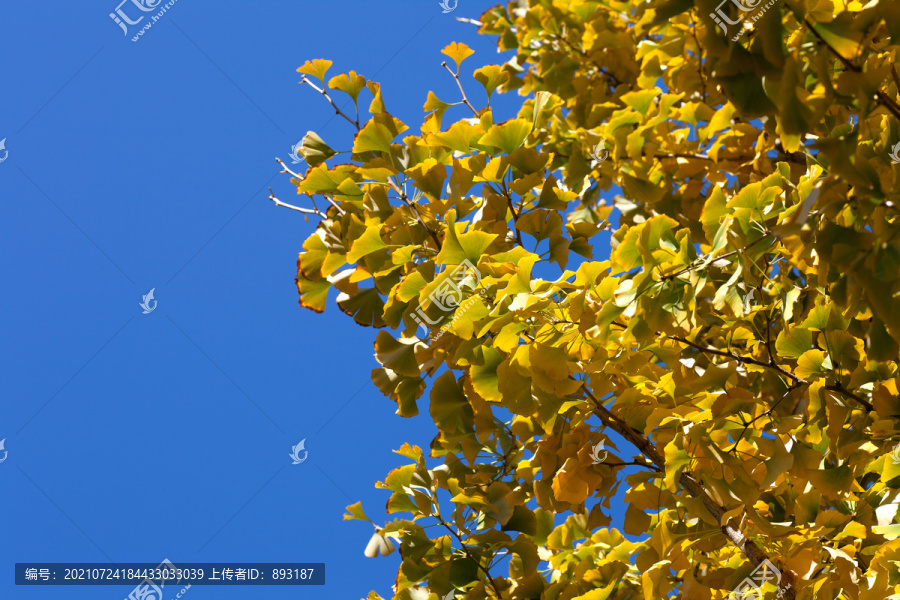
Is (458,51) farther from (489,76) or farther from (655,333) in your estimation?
(655,333)

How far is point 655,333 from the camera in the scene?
3.84ft

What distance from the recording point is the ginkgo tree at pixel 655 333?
2.81 ft

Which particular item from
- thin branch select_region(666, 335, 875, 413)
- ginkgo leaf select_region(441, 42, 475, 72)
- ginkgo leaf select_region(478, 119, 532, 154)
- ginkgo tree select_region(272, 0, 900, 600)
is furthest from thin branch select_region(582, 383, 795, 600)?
ginkgo leaf select_region(441, 42, 475, 72)

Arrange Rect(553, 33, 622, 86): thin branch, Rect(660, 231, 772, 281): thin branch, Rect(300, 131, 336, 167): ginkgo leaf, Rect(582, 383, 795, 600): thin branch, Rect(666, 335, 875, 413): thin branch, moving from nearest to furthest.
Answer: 1. Rect(660, 231, 772, 281): thin branch
2. Rect(666, 335, 875, 413): thin branch
3. Rect(582, 383, 795, 600): thin branch
4. Rect(300, 131, 336, 167): ginkgo leaf
5. Rect(553, 33, 622, 86): thin branch

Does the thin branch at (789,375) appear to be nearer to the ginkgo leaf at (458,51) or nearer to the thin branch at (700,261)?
the thin branch at (700,261)

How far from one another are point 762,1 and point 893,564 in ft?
3.33

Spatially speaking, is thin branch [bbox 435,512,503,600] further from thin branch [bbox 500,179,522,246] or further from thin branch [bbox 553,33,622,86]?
thin branch [bbox 553,33,622,86]

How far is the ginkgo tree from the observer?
86cm

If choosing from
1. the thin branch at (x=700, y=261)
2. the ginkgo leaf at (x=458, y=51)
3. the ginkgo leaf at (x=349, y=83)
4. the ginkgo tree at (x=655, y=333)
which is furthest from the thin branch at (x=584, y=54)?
the thin branch at (x=700, y=261)

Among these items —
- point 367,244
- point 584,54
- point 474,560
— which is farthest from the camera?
point 584,54

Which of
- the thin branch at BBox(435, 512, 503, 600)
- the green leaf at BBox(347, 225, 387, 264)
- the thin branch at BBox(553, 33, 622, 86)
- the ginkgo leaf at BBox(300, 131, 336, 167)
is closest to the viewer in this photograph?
the green leaf at BBox(347, 225, 387, 264)

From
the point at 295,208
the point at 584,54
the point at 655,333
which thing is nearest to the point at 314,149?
the point at 295,208

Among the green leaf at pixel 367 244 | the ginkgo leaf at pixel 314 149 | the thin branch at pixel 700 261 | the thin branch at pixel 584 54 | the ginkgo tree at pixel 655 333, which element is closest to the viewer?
the ginkgo tree at pixel 655 333

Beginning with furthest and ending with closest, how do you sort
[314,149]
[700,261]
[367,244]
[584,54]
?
[584,54]
[314,149]
[367,244]
[700,261]
